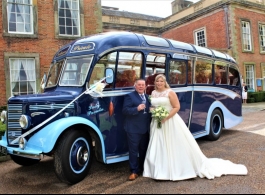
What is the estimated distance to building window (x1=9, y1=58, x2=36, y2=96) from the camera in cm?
1224

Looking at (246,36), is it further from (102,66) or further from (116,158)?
Answer: (116,158)

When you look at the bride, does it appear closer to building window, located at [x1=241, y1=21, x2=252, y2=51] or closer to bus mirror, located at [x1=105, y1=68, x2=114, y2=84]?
bus mirror, located at [x1=105, y1=68, x2=114, y2=84]

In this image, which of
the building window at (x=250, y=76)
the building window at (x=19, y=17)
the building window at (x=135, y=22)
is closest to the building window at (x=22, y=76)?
the building window at (x=19, y=17)

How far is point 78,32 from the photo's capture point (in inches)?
548

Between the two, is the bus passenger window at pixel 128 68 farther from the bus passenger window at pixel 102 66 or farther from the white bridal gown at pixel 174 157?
the white bridal gown at pixel 174 157

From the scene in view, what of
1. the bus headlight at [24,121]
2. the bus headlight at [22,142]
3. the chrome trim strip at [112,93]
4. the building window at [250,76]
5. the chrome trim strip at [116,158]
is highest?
the building window at [250,76]

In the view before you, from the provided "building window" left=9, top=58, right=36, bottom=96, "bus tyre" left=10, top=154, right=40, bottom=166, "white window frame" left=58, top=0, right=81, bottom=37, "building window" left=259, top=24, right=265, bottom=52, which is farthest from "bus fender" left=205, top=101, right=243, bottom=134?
"building window" left=259, top=24, right=265, bottom=52

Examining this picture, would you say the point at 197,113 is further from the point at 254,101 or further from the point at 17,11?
the point at 254,101

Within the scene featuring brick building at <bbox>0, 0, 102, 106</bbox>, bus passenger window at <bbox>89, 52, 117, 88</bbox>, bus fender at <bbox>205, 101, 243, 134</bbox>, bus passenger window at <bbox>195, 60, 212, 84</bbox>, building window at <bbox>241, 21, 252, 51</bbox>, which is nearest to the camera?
bus passenger window at <bbox>89, 52, 117, 88</bbox>

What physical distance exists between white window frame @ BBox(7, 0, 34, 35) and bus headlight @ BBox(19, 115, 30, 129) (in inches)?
374

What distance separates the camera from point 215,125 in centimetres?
821

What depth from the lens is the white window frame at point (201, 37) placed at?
23.7m

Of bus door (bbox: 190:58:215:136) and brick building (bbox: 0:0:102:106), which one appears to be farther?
brick building (bbox: 0:0:102:106)

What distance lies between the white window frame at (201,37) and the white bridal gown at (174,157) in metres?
20.4
